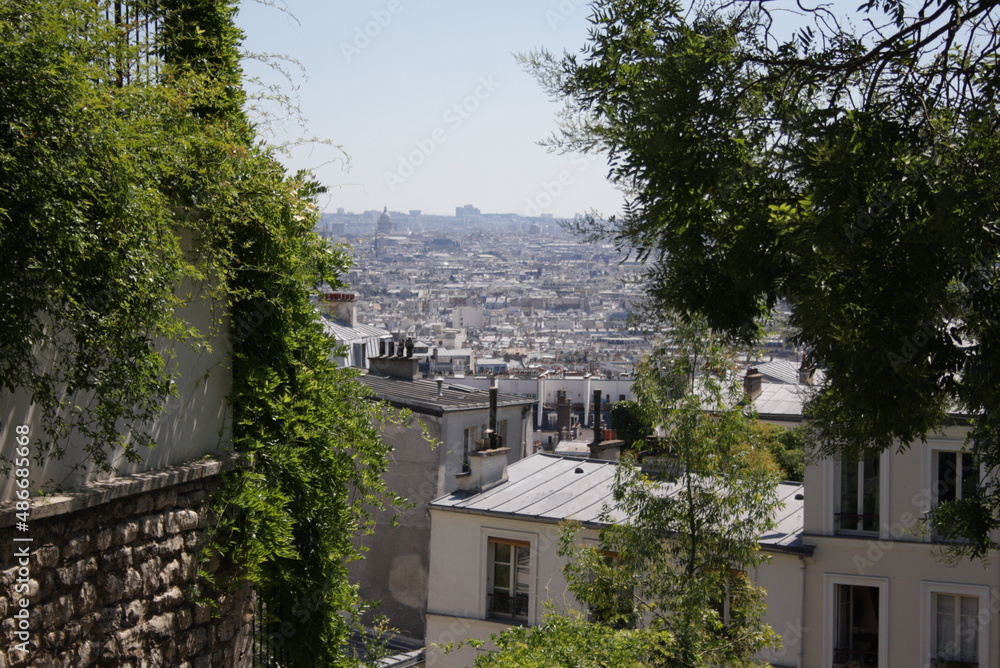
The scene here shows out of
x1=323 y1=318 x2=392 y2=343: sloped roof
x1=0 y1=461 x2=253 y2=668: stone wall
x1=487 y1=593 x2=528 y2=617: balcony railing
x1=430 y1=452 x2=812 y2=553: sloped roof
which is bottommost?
x1=487 y1=593 x2=528 y2=617: balcony railing

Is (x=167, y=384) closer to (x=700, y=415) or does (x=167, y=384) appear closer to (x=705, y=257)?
(x=705, y=257)

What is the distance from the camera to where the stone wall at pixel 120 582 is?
4094 millimetres

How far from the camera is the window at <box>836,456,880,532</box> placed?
13.9 metres

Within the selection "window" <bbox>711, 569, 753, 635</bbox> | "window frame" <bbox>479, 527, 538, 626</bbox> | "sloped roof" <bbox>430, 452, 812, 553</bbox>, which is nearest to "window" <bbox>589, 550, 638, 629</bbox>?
"window" <bbox>711, 569, 753, 635</bbox>

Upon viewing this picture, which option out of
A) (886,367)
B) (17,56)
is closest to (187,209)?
(17,56)

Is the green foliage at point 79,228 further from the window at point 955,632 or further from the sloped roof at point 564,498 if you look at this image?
the window at point 955,632

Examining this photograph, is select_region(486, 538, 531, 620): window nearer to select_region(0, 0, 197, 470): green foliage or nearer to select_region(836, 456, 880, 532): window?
select_region(836, 456, 880, 532): window

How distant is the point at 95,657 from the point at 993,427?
15.7 feet

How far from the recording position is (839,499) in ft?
45.8

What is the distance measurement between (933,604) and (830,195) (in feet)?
36.2

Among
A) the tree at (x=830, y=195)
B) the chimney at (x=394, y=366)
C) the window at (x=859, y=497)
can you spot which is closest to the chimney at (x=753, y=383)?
the chimney at (x=394, y=366)

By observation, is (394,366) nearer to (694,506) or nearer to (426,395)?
(426,395)

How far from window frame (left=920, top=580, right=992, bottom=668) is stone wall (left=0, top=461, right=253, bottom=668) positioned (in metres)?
10.6

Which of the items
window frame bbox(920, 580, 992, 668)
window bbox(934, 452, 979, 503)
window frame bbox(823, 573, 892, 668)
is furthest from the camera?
window frame bbox(823, 573, 892, 668)
